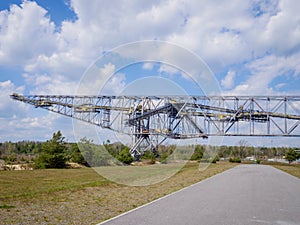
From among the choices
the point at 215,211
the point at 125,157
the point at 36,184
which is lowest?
the point at 36,184

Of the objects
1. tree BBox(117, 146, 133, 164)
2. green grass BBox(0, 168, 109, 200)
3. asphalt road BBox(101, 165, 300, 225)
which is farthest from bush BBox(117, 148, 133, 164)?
asphalt road BBox(101, 165, 300, 225)

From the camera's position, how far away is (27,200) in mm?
12922

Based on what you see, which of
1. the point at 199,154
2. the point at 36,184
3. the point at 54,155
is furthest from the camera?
the point at 199,154

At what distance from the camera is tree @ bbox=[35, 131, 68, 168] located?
1511 inches

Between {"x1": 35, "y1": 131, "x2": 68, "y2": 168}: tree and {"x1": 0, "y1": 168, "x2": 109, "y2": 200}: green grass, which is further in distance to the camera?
{"x1": 35, "y1": 131, "x2": 68, "y2": 168}: tree

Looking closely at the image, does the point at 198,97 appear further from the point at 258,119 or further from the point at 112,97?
the point at 112,97

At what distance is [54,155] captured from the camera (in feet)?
126

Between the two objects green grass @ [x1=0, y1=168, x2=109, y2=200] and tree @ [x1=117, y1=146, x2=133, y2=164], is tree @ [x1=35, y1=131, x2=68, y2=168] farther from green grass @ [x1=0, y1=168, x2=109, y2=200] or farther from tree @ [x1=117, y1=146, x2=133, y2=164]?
green grass @ [x1=0, y1=168, x2=109, y2=200]

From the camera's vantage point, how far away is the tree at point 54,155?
126ft

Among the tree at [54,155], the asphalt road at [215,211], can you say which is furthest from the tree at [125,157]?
the asphalt road at [215,211]

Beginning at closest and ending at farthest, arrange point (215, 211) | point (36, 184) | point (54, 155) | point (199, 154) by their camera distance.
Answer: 1. point (215, 211)
2. point (36, 184)
3. point (54, 155)
4. point (199, 154)

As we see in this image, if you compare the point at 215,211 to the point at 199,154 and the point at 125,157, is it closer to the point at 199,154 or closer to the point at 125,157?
the point at 125,157

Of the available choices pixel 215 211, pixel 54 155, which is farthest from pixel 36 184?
pixel 54 155

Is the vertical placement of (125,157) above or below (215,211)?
above
